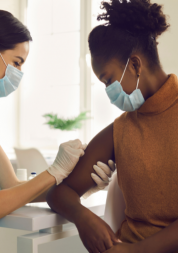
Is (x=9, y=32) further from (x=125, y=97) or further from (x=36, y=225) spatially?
(x=36, y=225)

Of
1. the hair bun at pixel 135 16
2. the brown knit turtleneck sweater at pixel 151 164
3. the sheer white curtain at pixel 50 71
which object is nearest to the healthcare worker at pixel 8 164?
the brown knit turtleneck sweater at pixel 151 164

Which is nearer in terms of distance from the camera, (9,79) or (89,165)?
(89,165)

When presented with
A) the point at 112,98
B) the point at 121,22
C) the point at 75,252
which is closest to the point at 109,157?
the point at 112,98

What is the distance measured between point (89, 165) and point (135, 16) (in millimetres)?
541

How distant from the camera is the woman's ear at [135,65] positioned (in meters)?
1.04

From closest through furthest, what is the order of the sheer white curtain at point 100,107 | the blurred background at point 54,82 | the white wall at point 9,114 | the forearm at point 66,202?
1. the forearm at point 66,202
2. the sheer white curtain at point 100,107
3. the blurred background at point 54,82
4. the white wall at point 9,114

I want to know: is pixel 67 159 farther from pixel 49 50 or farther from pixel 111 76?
pixel 49 50

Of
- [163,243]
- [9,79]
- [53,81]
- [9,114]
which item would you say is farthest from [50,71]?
[163,243]

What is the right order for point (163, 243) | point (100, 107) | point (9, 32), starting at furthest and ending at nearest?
1. point (100, 107)
2. point (9, 32)
3. point (163, 243)

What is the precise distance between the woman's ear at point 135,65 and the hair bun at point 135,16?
0.09 metres

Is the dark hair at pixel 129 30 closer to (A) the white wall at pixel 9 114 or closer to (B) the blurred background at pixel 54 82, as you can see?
(B) the blurred background at pixel 54 82

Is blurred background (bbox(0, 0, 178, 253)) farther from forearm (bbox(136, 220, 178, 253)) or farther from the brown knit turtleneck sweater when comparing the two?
forearm (bbox(136, 220, 178, 253))

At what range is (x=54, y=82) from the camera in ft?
14.2

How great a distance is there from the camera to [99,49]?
1082 mm
